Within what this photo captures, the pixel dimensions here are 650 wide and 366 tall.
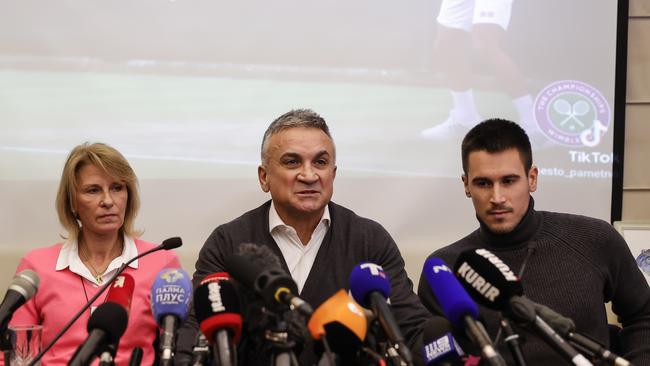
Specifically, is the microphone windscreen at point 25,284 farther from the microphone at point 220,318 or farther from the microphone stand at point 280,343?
the microphone stand at point 280,343

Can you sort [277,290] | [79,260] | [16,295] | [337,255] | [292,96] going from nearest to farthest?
[277,290]
[16,295]
[337,255]
[79,260]
[292,96]

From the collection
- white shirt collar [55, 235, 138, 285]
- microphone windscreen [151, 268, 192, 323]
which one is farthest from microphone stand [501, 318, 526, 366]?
white shirt collar [55, 235, 138, 285]

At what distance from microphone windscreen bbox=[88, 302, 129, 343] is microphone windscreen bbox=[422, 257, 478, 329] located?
707mm

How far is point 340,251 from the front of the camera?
116 inches

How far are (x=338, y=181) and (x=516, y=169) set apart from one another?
1.54 meters

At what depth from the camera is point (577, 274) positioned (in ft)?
9.15

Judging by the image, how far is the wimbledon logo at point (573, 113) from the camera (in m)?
4.27

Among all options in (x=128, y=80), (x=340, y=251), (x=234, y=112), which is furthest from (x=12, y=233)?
(x=340, y=251)

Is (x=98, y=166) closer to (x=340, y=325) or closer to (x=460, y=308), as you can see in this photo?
(x=340, y=325)

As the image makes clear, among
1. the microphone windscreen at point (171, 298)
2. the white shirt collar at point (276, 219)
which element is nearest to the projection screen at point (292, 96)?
the white shirt collar at point (276, 219)

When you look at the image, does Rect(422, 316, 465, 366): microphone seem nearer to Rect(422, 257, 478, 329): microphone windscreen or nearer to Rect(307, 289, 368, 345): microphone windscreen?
Rect(422, 257, 478, 329): microphone windscreen

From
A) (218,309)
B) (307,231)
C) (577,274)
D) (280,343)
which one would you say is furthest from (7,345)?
(577,274)

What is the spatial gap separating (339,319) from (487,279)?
Answer: 350 mm

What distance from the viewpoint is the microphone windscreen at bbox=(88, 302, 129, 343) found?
1.73m
